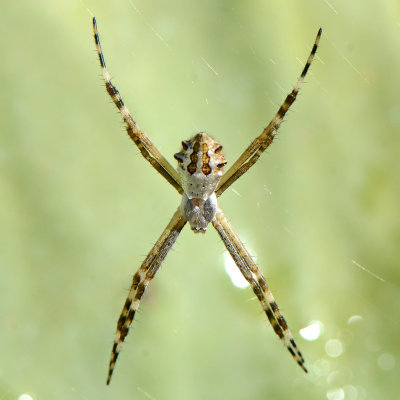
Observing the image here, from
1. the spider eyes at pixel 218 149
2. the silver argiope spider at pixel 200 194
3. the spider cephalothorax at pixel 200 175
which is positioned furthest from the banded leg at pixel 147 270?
the spider eyes at pixel 218 149

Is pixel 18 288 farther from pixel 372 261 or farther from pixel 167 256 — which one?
pixel 372 261

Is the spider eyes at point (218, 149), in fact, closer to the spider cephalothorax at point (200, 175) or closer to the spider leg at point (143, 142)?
the spider cephalothorax at point (200, 175)

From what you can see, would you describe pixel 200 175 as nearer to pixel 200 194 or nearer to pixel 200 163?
pixel 200 163

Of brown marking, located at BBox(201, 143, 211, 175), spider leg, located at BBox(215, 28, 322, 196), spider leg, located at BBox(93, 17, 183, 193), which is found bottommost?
brown marking, located at BBox(201, 143, 211, 175)

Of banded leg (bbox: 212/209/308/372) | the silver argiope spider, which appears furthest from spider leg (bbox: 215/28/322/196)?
banded leg (bbox: 212/209/308/372)

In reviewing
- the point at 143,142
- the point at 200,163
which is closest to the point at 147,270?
the point at 143,142

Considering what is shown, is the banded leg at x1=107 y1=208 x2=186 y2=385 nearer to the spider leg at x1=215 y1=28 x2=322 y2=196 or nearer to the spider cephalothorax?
the spider cephalothorax

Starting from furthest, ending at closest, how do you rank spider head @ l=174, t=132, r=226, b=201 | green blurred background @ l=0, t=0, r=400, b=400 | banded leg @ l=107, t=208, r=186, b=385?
green blurred background @ l=0, t=0, r=400, b=400 → banded leg @ l=107, t=208, r=186, b=385 → spider head @ l=174, t=132, r=226, b=201

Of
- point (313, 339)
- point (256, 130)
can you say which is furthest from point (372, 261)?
point (256, 130)
